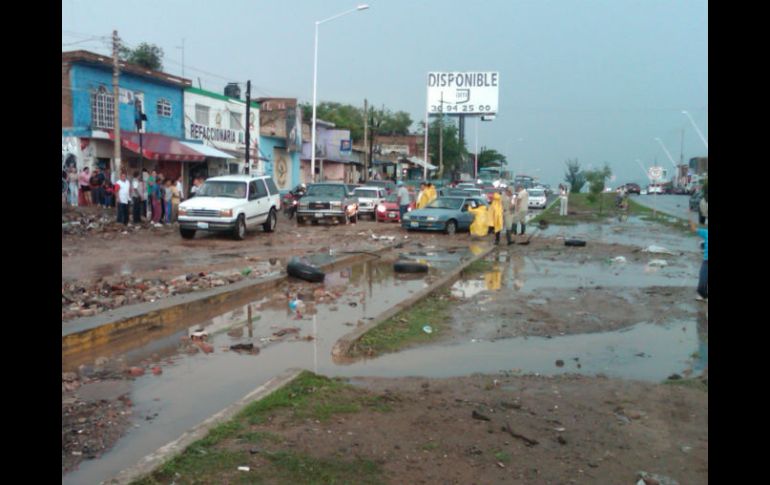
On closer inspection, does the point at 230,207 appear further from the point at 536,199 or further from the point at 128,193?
the point at 536,199

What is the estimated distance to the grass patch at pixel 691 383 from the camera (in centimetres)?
696

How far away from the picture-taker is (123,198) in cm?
2325

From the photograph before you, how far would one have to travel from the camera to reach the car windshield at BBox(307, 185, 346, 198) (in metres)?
30.5

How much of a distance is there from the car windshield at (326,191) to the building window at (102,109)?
901 cm

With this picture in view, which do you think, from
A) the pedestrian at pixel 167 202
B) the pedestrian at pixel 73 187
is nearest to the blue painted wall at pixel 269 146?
the pedestrian at pixel 73 187

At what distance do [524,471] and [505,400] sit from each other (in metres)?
1.66

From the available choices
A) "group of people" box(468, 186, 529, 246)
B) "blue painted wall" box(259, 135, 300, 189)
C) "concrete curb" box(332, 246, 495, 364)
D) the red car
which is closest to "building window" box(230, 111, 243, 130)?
"blue painted wall" box(259, 135, 300, 189)

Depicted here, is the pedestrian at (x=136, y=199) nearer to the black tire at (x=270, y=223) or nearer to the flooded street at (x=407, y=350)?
the black tire at (x=270, y=223)

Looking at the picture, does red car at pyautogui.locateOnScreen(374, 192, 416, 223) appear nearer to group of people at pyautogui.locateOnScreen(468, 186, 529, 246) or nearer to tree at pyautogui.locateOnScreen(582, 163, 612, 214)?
group of people at pyautogui.locateOnScreen(468, 186, 529, 246)

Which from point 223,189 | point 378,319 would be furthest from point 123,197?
point 378,319

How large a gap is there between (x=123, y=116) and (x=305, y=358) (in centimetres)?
2658

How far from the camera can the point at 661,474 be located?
4.78 m
